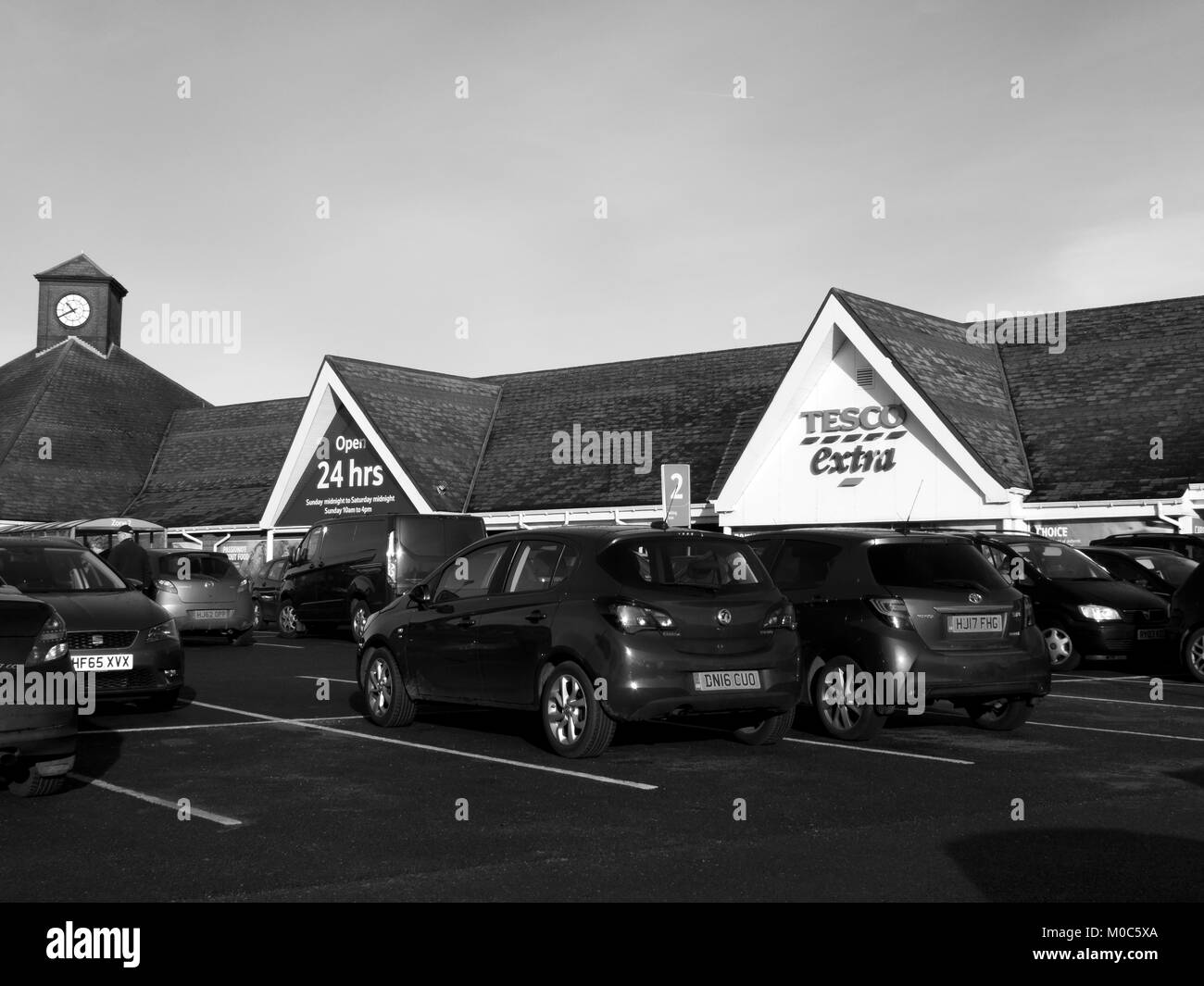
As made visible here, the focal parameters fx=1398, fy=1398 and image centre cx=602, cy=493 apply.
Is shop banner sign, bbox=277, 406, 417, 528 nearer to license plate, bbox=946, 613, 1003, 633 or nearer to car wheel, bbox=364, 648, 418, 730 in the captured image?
car wheel, bbox=364, 648, 418, 730

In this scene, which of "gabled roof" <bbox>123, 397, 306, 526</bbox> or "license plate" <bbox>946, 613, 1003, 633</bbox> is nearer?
"license plate" <bbox>946, 613, 1003, 633</bbox>

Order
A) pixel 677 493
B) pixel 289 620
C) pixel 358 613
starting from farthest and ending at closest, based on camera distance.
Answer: pixel 289 620 < pixel 358 613 < pixel 677 493

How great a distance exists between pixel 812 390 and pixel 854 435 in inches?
56.4

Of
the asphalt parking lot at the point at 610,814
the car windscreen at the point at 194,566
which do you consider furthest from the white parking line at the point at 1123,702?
the car windscreen at the point at 194,566

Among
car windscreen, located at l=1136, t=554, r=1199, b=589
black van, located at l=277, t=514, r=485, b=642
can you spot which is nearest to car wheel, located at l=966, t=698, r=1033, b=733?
car windscreen, located at l=1136, t=554, r=1199, b=589

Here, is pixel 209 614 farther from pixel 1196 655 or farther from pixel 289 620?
pixel 1196 655

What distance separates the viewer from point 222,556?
22969mm

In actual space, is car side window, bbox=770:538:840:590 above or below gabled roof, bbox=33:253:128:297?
below

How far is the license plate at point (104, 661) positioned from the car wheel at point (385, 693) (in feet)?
6.78

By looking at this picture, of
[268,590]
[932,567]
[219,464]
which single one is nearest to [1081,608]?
[932,567]

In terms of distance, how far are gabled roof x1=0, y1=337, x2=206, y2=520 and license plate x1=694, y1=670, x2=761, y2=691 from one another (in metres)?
35.0

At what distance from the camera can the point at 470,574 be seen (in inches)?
444

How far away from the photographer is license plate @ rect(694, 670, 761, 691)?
9734mm

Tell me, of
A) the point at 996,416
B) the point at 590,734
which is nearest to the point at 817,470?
the point at 996,416
